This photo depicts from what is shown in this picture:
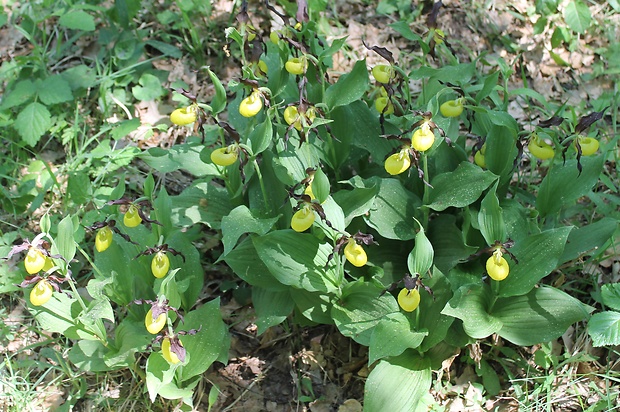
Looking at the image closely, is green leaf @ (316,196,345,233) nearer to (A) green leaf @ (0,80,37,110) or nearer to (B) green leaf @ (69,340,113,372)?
(B) green leaf @ (69,340,113,372)

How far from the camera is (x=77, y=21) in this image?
11.6ft

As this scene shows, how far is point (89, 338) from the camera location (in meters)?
2.42

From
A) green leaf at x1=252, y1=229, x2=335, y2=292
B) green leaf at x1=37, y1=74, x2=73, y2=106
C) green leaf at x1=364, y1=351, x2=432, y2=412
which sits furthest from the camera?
green leaf at x1=37, y1=74, x2=73, y2=106

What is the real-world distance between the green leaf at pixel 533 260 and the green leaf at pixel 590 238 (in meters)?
0.25

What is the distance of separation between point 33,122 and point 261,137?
169cm

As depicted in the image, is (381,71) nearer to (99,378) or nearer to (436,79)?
(436,79)

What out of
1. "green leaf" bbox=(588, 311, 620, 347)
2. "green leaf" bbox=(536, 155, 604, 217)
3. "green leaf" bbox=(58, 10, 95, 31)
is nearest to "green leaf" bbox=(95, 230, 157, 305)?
"green leaf" bbox=(58, 10, 95, 31)

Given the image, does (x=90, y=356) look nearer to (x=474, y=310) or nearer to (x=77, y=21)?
(x=474, y=310)

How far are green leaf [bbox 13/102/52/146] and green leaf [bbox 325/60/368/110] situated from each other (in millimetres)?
1794

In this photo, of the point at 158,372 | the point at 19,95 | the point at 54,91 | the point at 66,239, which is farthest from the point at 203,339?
the point at 19,95

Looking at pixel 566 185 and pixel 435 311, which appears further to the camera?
pixel 566 185

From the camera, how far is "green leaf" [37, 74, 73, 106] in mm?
3406

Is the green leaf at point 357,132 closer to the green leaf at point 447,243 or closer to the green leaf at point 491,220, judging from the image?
the green leaf at point 447,243

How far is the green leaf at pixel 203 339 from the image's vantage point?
2430 millimetres
